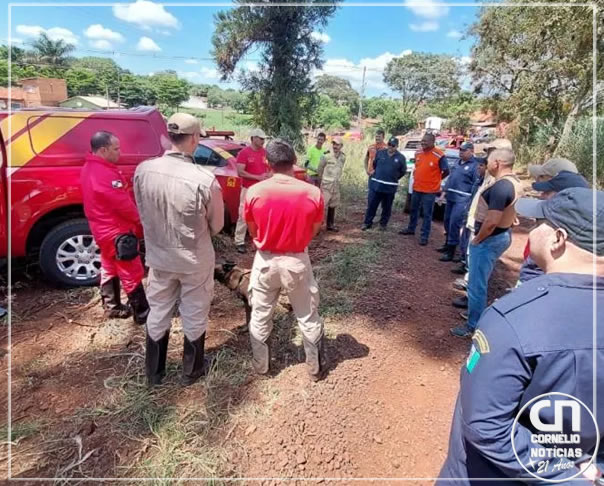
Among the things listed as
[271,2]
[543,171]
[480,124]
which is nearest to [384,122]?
[480,124]

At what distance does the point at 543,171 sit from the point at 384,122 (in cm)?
4255

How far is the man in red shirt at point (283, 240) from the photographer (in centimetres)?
251

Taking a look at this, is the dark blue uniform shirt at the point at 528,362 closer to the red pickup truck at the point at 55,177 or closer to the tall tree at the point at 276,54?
the red pickup truck at the point at 55,177

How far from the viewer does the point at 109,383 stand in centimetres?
292

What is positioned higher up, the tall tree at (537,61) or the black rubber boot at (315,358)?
the tall tree at (537,61)

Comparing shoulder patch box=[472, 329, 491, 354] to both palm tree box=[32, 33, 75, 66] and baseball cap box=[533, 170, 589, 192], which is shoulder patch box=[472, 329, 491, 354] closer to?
baseball cap box=[533, 170, 589, 192]

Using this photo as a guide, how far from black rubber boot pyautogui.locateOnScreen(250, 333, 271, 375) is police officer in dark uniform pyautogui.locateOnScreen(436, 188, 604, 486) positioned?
6.22 feet

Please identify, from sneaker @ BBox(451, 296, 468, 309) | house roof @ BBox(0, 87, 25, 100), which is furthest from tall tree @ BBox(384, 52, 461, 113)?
sneaker @ BBox(451, 296, 468, 309)

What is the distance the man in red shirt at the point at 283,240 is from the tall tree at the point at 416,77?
56.8 m

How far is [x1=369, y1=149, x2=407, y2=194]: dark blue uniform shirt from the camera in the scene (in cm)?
690

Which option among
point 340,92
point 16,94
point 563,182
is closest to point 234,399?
point 563,182

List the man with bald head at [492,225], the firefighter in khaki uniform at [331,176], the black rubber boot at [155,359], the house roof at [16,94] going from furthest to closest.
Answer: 1. the house roof at [16,94]
2. the firefighter in khaki uniform at [331,176]
3. the man with bald head at [492,225]
4. the black rubber boot at [155,359]

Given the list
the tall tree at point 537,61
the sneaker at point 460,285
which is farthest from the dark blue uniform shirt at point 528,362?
the tall tree at point 537,61

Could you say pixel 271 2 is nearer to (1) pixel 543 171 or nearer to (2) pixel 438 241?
(2) pixel 438 241
